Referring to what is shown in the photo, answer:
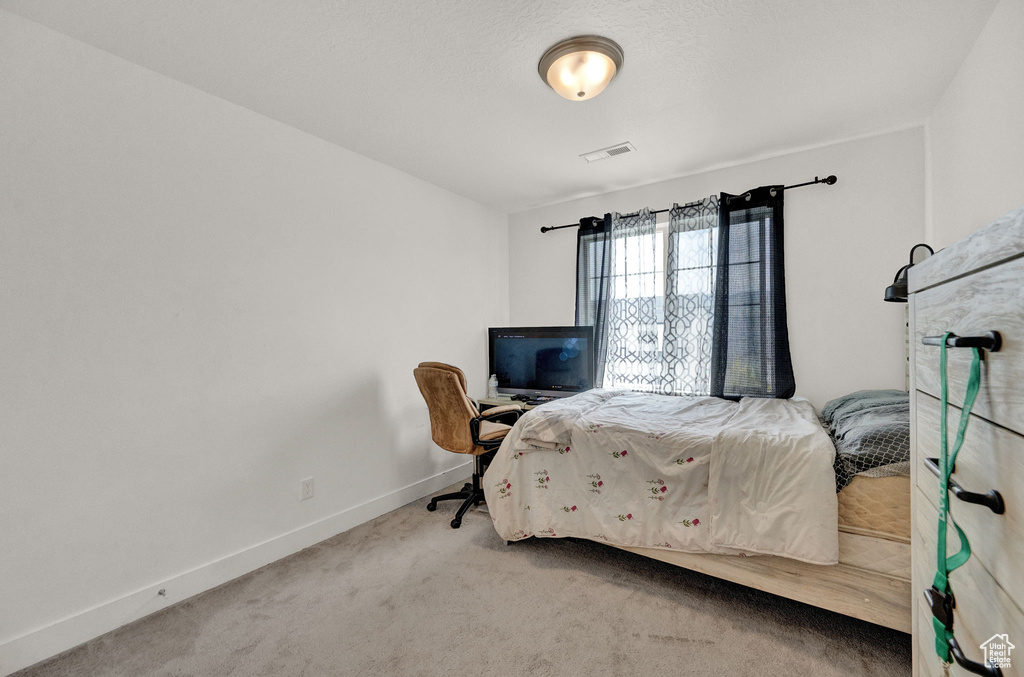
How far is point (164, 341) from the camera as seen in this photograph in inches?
81.7

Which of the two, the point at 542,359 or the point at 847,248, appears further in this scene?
the point at 542,359

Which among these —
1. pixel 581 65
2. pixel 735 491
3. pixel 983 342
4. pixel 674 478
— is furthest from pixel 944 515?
pixel 581 65

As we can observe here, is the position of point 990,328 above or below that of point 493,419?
above

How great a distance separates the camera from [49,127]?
1.78 meters

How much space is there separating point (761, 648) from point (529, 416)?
4.60 ft

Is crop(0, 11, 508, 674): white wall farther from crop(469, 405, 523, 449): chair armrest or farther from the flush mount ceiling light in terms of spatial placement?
the flush mount ceiling light

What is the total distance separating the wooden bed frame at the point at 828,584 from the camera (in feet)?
5.34

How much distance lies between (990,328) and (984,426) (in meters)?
0.16

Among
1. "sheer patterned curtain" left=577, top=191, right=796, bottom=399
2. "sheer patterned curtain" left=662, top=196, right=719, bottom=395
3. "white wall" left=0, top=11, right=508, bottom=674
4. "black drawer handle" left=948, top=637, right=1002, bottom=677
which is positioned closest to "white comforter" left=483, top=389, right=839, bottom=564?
"sheer patterned curtain" left=577, top=191, right=796, bottom=399

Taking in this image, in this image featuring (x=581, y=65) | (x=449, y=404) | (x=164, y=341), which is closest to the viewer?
(x=581, y=65)

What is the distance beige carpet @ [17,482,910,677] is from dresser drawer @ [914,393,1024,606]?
126 centimetres

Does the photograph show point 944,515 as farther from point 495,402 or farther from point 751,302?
point 495,402

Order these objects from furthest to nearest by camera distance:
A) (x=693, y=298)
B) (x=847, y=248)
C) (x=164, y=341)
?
(x=693, y=298) → (x=847, y=248) → (x=164, y=341)

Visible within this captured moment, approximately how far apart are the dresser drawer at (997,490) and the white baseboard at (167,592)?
2.84m
